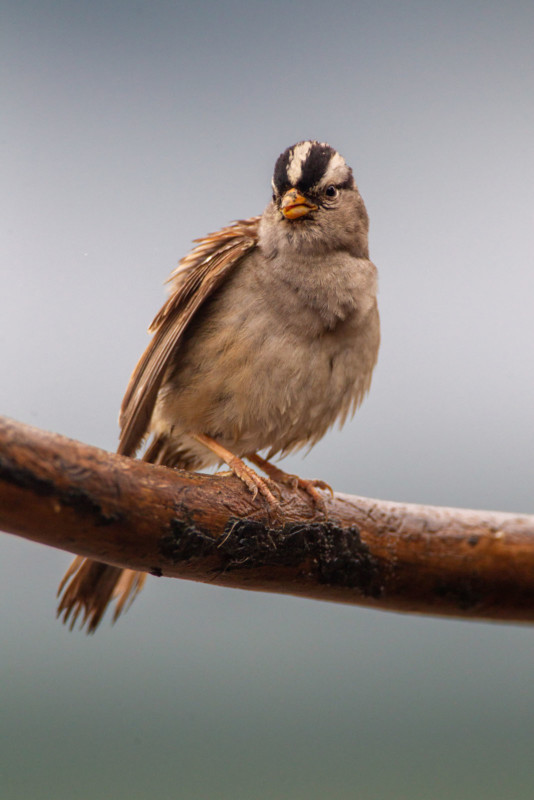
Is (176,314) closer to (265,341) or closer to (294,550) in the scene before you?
(265,341)

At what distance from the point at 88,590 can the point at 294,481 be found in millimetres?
761

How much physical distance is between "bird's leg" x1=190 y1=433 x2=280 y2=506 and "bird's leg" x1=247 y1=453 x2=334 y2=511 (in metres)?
0.12

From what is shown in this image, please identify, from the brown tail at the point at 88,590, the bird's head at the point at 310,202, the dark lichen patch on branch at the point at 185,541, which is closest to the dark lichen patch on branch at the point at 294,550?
the dark lichen patch on branch at the point at 185,541

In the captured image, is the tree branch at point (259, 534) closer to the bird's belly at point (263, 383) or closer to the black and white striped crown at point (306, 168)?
the bird's belly at point (263, 383)

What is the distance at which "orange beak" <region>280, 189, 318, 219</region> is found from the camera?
7.89 feet

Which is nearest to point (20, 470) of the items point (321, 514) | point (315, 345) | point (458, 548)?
point (321, 514)

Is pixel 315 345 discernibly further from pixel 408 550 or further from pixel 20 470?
pixel 20 470

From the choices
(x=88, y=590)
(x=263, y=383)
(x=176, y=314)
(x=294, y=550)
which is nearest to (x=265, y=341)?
(x=263, y=383)

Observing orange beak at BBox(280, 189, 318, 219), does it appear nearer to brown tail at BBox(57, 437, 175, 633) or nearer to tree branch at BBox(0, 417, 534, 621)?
tree branch at BBox(0, 417, 534, 621)

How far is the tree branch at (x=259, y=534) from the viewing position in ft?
5.46

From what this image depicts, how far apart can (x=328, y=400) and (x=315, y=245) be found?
51 cm

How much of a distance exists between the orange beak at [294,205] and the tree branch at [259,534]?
875mm

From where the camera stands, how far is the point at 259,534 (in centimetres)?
199

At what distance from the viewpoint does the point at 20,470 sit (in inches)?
63.4
